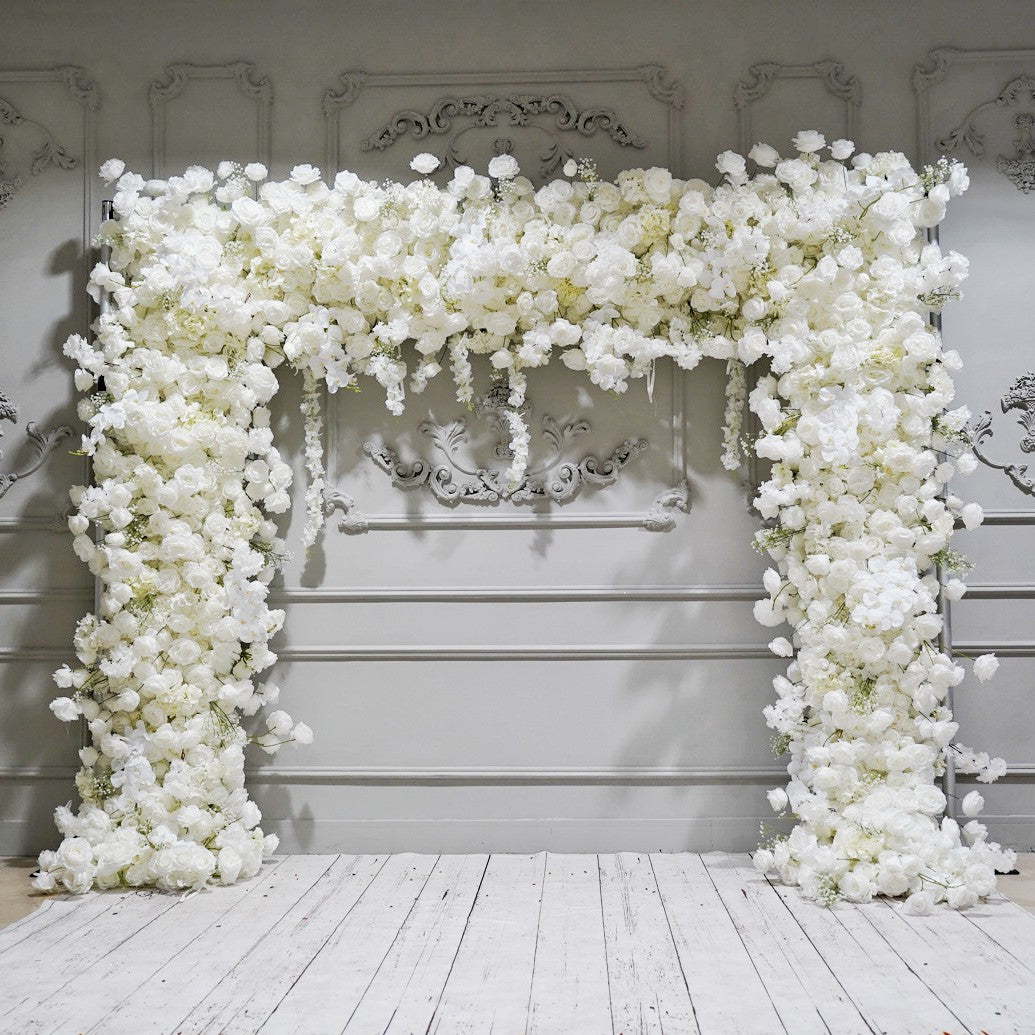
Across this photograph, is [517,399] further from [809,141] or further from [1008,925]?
[1008,925]

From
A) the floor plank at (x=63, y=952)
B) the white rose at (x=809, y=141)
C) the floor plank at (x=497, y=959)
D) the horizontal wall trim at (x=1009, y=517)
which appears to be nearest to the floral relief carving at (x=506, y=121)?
the white rose at (x=809, y=141)

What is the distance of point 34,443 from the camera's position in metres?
3.88

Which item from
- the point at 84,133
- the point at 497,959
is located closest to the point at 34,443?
the point at 84,133

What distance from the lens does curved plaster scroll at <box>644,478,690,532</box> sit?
3764 millimetres

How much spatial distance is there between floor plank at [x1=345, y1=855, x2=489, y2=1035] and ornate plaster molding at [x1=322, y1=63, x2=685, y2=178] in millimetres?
2403

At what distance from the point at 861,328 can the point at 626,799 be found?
1.74 meters

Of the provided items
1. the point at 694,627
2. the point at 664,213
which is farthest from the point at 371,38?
the point at 694,627

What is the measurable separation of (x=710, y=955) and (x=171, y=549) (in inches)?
79.4

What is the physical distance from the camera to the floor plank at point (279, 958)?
2.45 meters

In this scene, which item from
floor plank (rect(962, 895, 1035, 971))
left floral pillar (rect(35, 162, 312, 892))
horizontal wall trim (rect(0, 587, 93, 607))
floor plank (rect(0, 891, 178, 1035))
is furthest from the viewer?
horizontal wall trim (rect(0, 587, 93, 607))

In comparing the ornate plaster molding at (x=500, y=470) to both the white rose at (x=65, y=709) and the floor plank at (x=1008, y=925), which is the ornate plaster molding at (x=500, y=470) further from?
the floor plank at (x=1008, y=925)

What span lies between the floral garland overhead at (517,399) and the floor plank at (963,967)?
23cm

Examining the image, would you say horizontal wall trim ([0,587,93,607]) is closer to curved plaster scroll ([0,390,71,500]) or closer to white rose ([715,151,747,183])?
curved plaster scroll ([0,390,71,500])

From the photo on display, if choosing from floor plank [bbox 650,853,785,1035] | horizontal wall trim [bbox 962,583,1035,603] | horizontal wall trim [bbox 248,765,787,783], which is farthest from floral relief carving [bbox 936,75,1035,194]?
floor plank [bbox 650,853,785,1035]
